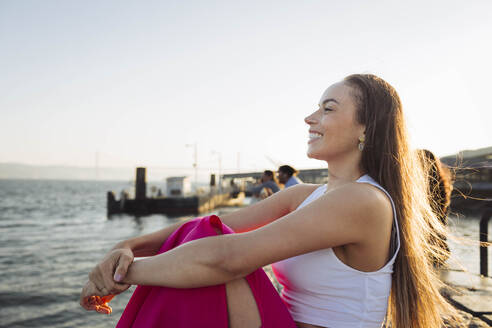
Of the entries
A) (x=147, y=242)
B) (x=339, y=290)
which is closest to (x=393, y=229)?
(x=339, y=290)

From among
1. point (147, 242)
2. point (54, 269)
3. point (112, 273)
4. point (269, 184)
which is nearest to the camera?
point (112, 273)

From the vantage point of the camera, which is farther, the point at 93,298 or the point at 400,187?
the point at 93,298

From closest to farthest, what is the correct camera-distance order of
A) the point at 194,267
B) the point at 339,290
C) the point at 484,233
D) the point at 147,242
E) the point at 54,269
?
1. the point at 194,267
2. the point at 339,290
3. the point at 147,242
4. the point at 484,233
5. the point at 54,269

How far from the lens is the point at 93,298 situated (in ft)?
4.60

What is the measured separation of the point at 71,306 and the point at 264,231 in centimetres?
712

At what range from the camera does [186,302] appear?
110 centimetres

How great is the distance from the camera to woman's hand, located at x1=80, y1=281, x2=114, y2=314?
1.34 m

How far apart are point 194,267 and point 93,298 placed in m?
0.56

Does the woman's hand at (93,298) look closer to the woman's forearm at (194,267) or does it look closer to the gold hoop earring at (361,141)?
the woman's forearm at (194,267)

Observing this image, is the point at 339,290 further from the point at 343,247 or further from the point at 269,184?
the point at 269,184

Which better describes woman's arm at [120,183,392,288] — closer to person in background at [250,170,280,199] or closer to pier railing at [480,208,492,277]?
pier railing at [480,208,492,277]

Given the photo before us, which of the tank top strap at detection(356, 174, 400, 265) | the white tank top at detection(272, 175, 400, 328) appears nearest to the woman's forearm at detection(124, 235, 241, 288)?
the white tank top at detection(272, 175, 400, 328)

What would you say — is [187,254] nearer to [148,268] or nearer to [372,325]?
[148,268]

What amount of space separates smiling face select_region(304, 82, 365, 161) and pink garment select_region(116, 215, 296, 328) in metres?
0.47
